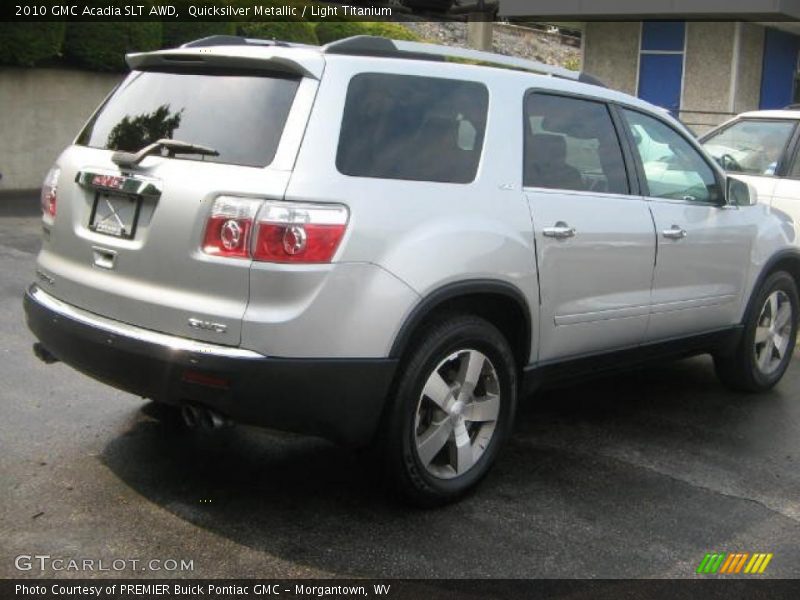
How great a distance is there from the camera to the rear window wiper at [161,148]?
12.3ft

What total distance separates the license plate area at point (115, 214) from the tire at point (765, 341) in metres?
3.83

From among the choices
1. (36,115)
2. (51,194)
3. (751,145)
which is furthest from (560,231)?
(36,115)

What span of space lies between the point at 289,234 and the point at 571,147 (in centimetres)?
181

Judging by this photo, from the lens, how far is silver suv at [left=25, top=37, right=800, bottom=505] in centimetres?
354

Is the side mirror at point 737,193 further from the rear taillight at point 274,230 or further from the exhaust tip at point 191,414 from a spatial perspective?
the exhaust tip at point 191,414

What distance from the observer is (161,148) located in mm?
3865

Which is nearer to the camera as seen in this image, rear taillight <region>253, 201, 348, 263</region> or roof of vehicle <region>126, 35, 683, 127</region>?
rear taillight <region>253, 201, 348, 263</region>

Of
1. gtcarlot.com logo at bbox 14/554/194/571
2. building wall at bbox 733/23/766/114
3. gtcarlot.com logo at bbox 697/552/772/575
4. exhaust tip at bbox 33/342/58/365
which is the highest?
building wall at bbox 733/23/766/114

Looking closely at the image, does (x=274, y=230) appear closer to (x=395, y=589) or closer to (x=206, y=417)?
(x=206, y=417)

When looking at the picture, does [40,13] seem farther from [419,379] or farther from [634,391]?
[419,379]

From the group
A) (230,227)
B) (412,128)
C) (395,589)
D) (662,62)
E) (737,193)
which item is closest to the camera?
(395,589)

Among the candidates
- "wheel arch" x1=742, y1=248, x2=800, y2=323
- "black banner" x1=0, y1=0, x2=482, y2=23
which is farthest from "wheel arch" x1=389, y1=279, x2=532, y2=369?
"black banner" x1=0, y1=0, x2=482, y2=23

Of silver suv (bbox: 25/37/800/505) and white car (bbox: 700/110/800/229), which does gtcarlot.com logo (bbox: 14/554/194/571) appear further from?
white car (bbox: 700/110/800/229)

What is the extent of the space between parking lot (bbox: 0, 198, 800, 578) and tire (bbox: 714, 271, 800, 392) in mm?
425
